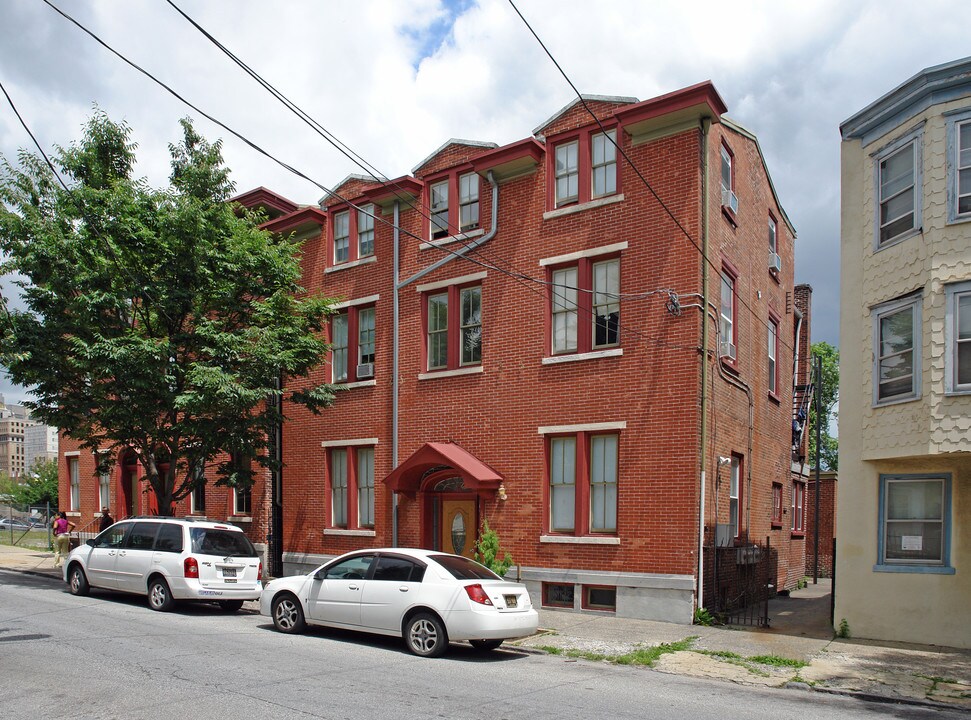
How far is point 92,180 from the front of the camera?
19.3 metres

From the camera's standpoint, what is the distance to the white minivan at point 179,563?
1523 cm

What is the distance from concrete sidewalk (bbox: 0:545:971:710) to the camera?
10.8 meters

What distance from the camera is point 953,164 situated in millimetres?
13625

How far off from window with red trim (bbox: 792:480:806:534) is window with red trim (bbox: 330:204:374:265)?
14.9 m

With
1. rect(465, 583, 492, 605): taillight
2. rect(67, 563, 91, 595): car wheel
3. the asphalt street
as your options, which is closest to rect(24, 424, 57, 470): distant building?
rect(67, 563, 91, 595): car wheel

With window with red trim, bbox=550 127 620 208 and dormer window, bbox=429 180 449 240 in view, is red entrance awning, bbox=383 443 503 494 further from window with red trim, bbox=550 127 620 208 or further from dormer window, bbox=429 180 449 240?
window with red trim, bbox=550 127 620 208

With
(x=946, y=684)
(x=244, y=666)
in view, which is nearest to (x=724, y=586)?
(x=946, y=684)

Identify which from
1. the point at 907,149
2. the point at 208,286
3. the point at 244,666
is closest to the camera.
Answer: the point at 244,666

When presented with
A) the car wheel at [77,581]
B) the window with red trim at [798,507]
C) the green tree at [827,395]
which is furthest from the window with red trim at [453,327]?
the green tree at [827,395]

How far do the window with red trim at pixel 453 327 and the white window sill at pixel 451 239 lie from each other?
108 centimetres

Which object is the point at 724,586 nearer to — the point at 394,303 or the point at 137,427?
the point at 394,303

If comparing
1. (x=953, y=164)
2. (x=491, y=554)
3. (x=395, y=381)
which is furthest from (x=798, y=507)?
(x=953, y=164)

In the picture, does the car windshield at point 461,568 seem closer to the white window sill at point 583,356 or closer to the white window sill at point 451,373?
the white window sill at point 583,356

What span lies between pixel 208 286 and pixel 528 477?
8.10 metres
